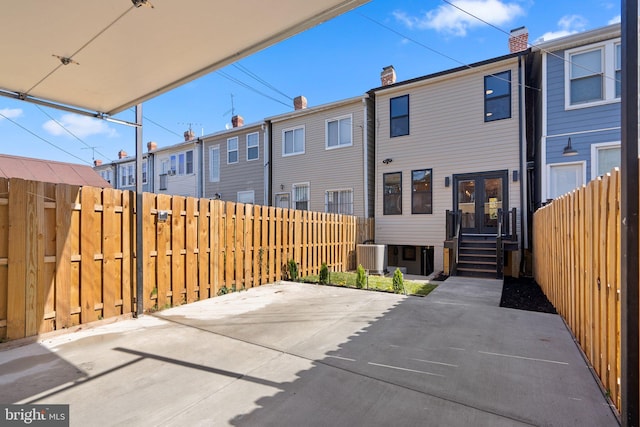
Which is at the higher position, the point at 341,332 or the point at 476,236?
the point at 476,236

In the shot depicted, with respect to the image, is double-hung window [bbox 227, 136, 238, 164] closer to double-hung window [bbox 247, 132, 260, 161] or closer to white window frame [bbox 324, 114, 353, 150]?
double-hung window [bbox 247, 132, 260, 161]

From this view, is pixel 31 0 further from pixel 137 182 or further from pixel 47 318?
pixel 47 318

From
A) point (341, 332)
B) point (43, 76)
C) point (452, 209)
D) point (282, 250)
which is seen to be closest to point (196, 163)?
point (282, 250)

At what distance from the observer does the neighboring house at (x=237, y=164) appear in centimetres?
1587

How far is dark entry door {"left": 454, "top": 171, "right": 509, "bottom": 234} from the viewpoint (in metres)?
10.3

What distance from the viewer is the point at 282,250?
27.1 ft

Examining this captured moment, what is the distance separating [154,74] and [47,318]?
10.4ft

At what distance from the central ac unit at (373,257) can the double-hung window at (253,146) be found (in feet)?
26.0

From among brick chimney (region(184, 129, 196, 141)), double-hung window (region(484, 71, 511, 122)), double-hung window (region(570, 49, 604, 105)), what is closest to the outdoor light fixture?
double-hung window (region(570, 49, 604, 105))

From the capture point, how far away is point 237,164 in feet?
54.8

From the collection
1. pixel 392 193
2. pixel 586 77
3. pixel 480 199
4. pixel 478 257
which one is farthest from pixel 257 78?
pixel 586 77

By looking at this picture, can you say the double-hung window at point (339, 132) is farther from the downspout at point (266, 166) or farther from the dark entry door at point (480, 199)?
the dark entry door at point (480, 199)

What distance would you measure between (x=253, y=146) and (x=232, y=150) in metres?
1.48

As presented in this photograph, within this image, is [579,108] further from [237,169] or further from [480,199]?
[237,169]
